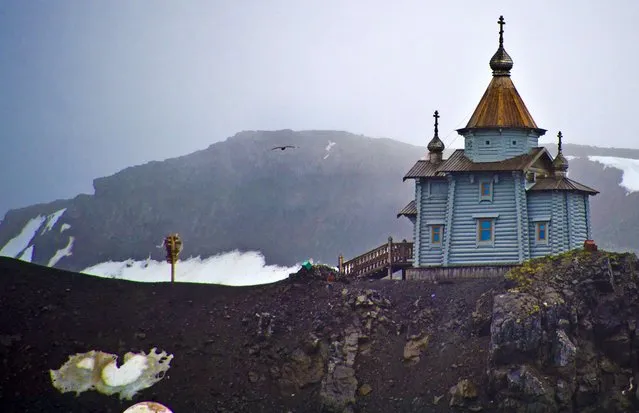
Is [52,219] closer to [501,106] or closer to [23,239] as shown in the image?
[23,239]

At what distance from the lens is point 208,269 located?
129750 millimetres

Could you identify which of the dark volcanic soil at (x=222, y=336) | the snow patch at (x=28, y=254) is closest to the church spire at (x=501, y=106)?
the dark volcanic soil at (x=222, y=336)

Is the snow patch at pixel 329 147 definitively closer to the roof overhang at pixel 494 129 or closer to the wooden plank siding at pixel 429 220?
the wooden plank siding at pixel 429 220

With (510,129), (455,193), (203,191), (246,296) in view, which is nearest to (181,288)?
(246,296)

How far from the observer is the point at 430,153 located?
7425 centimetres

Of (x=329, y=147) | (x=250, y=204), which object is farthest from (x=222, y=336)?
(x=329, y=147)

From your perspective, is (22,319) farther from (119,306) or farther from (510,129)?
(510,129)

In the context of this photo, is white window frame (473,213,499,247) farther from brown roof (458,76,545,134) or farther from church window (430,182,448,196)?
brown roof (458,76,545,134)

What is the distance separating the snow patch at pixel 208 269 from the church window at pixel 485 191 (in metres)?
54.0

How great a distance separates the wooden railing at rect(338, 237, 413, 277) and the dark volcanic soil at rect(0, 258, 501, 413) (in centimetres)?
339

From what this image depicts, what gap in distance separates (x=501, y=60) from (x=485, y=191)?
788cm

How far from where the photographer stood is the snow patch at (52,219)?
14825 cm

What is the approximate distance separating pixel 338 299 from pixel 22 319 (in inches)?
656

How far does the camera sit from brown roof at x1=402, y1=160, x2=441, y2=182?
72312 mm
